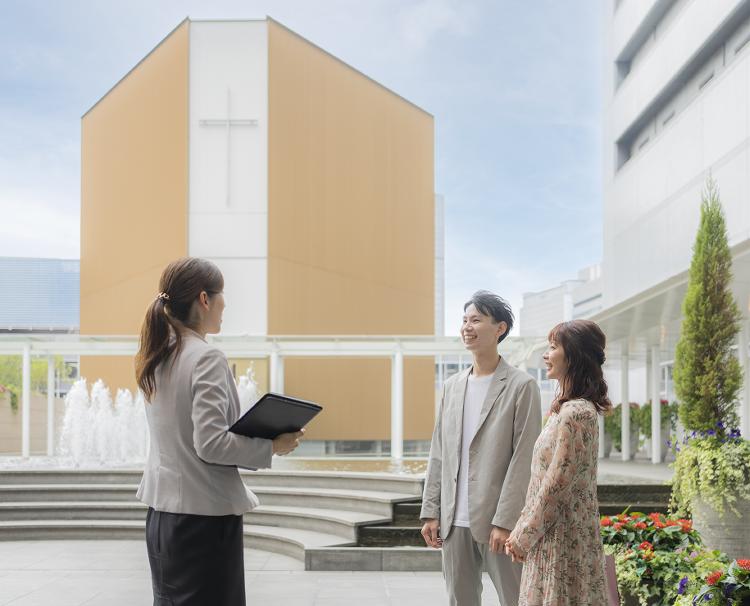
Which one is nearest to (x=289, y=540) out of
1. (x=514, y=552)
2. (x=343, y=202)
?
(x=514, y=552)

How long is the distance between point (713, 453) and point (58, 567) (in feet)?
18.8

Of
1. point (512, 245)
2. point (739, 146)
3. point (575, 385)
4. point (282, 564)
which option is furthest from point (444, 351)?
point (512, 245)

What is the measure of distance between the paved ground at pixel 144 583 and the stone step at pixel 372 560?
0.38 feet

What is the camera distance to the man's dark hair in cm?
381

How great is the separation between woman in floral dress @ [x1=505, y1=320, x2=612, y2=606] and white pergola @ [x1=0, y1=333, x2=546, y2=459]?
1216 centimetres

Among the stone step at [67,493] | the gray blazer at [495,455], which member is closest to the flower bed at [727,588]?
the gray blazer at [495,455]

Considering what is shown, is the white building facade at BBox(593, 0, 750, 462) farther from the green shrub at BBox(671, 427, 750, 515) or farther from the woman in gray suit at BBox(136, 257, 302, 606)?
the woman in gray suit at BBox(136, 257, 302, 606)

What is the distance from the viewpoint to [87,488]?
10992mm

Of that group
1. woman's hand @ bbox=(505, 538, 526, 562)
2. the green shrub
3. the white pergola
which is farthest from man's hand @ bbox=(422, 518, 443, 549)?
the white pergola

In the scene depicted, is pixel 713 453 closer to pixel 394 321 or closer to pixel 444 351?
Answer: pixel 444 351

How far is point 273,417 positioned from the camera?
254 centimetres

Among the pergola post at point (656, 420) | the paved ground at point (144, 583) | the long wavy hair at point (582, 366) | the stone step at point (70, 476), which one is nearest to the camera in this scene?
the long wavy hair at point (582, 366)

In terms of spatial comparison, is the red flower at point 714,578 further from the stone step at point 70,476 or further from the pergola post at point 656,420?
the pergola post at point 656,420

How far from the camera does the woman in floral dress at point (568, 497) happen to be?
10.2 ft
